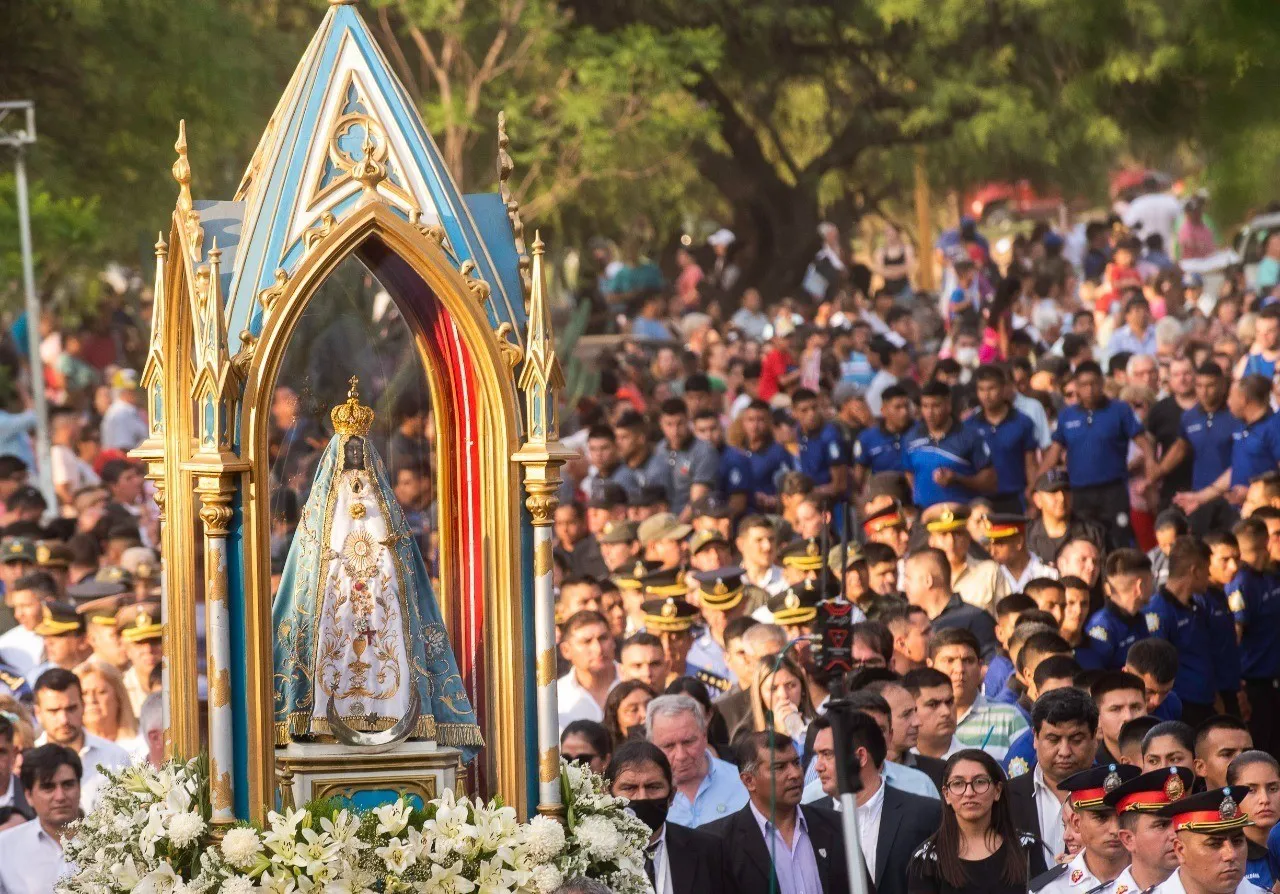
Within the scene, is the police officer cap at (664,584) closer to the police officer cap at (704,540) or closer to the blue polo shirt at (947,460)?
the police officer cap at (704,540)

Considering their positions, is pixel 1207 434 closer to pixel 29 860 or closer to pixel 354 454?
pixel 29 860

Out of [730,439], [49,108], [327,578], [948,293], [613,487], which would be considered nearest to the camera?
[327,578]

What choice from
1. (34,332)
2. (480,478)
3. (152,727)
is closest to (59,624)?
(152,727)

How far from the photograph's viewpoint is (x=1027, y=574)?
15.6 m

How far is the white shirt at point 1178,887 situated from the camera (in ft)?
30.8

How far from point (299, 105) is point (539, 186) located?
19943 millimetres

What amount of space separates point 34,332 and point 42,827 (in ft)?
38.9

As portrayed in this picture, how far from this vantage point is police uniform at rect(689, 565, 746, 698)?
1461 cm

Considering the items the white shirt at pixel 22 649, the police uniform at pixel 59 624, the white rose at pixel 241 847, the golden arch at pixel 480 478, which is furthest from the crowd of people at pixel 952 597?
the white shirt at pixel 22 649

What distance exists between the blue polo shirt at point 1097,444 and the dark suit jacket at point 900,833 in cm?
721

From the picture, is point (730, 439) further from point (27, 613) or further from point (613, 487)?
point (27, 613)

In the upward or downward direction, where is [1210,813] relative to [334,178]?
downward

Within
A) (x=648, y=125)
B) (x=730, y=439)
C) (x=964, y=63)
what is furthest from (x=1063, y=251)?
(x=730, y=439)

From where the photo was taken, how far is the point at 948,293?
27906mm
